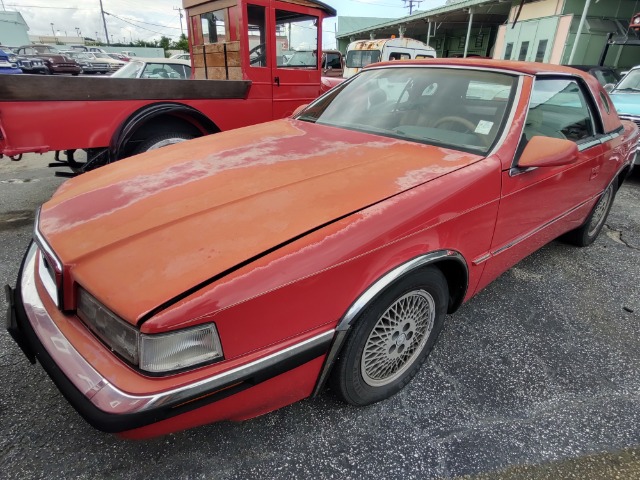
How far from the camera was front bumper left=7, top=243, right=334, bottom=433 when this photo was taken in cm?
119

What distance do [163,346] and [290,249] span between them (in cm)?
50

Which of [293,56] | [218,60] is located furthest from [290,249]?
[218,60]

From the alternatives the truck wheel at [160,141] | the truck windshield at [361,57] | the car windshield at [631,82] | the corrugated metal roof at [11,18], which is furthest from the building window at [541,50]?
the corrugated metal roof at [11,18]

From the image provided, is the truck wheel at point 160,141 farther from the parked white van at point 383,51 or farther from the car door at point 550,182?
the parked white van at point 383,51

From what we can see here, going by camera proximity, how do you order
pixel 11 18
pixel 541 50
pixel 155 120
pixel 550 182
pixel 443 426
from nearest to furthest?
pixel 443 426 < pixel 550 182 < pixel 155 120 < pixel 541 50 < pixel 11 18

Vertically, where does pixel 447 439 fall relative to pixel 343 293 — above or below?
below

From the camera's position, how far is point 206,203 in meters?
1.64

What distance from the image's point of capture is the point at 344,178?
71.2 inches

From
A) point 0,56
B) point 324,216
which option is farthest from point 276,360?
point 0,56

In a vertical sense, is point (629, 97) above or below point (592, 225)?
above

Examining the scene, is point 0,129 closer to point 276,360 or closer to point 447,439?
point 276,360

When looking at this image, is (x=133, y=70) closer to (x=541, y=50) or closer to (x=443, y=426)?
(x=443, y=426)

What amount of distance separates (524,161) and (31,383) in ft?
8.76

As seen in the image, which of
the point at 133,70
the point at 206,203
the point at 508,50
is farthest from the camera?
the point at 508,50
